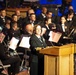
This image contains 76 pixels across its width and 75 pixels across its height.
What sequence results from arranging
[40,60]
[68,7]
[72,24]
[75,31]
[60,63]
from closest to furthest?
[60,63] → [40,60] → [75,31] → [72,24] → [68,7]

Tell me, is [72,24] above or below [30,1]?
below

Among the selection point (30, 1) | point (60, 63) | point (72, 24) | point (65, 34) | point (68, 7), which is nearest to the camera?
point (60, 63)

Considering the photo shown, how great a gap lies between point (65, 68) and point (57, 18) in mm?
4498

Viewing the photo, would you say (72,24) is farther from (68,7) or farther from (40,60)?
(40,60)

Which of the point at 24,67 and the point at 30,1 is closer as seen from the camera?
the point at 24,67

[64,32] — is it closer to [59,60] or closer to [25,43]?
[25,43]

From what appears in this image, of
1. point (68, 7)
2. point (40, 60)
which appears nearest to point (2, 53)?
point (40, 60)

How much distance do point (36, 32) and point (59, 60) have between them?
135 cm

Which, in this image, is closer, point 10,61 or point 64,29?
point 10,61

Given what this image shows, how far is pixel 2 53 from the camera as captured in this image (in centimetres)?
548

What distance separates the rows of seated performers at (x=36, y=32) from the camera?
213 inches

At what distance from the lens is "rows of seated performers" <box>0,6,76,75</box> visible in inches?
213

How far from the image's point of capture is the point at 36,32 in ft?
18.6

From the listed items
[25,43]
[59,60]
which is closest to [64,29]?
[25,43]
